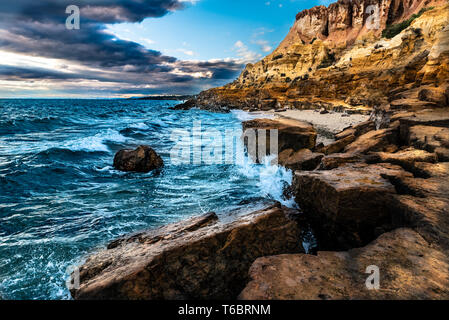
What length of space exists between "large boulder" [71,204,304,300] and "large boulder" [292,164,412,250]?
79cm

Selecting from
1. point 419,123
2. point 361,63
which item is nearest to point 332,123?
point 419,123

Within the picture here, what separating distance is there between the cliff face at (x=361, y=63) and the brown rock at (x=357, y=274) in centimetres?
991

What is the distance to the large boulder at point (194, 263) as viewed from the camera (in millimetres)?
2381

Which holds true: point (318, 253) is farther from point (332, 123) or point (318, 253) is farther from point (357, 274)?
point (332, 123)

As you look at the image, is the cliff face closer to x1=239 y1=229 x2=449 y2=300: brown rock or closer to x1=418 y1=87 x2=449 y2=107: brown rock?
x1=418 y1=87 x2=449 y2=107: brown rock

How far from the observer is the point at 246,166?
33.1 feet

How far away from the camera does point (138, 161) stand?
962 cm

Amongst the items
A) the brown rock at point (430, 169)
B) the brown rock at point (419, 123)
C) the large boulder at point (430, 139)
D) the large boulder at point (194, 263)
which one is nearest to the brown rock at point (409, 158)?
the brown rock at point (430, 169)

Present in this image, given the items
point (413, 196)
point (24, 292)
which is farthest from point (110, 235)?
point (413, 196)

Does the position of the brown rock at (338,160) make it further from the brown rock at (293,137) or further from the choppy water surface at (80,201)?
the brown rock at (293,137)

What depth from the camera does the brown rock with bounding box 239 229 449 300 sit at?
6.32 ft
